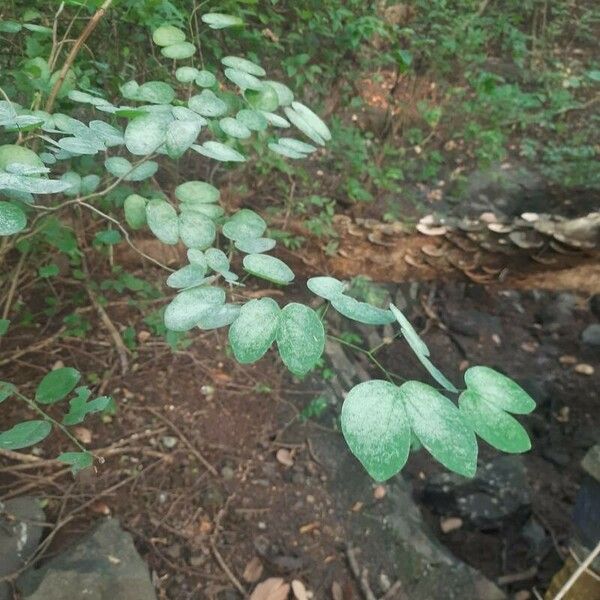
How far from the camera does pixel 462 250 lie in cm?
243

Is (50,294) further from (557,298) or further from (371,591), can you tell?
(557,298)

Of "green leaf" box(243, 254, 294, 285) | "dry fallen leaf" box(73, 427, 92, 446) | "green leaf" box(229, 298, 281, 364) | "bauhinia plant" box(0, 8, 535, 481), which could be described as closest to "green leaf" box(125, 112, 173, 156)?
"bauhinia plant" box(0, 8, 535, 481)

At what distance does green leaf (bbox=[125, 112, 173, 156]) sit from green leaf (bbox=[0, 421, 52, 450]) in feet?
Result: 1.52

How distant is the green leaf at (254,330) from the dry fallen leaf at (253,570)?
4.07 ft

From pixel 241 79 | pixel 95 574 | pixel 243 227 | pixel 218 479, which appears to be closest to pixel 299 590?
pixel 218 479

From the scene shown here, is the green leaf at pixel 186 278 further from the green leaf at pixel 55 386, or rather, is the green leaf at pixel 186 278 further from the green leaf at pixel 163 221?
the green leaf at pixel 55 386

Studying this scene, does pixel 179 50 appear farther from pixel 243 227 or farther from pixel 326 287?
pixel 326 287

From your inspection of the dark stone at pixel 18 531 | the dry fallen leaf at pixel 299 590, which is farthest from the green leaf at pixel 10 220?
the dry fallen leaf at pixel 299 590

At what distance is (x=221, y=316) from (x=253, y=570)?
1.21m

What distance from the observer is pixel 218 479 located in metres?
1.76

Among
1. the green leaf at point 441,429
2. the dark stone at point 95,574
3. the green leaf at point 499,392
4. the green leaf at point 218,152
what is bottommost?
the dark stone at point 95,574

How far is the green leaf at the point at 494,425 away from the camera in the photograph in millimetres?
556

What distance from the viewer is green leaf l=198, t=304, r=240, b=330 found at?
0.66m

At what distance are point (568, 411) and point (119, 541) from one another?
2.15m
